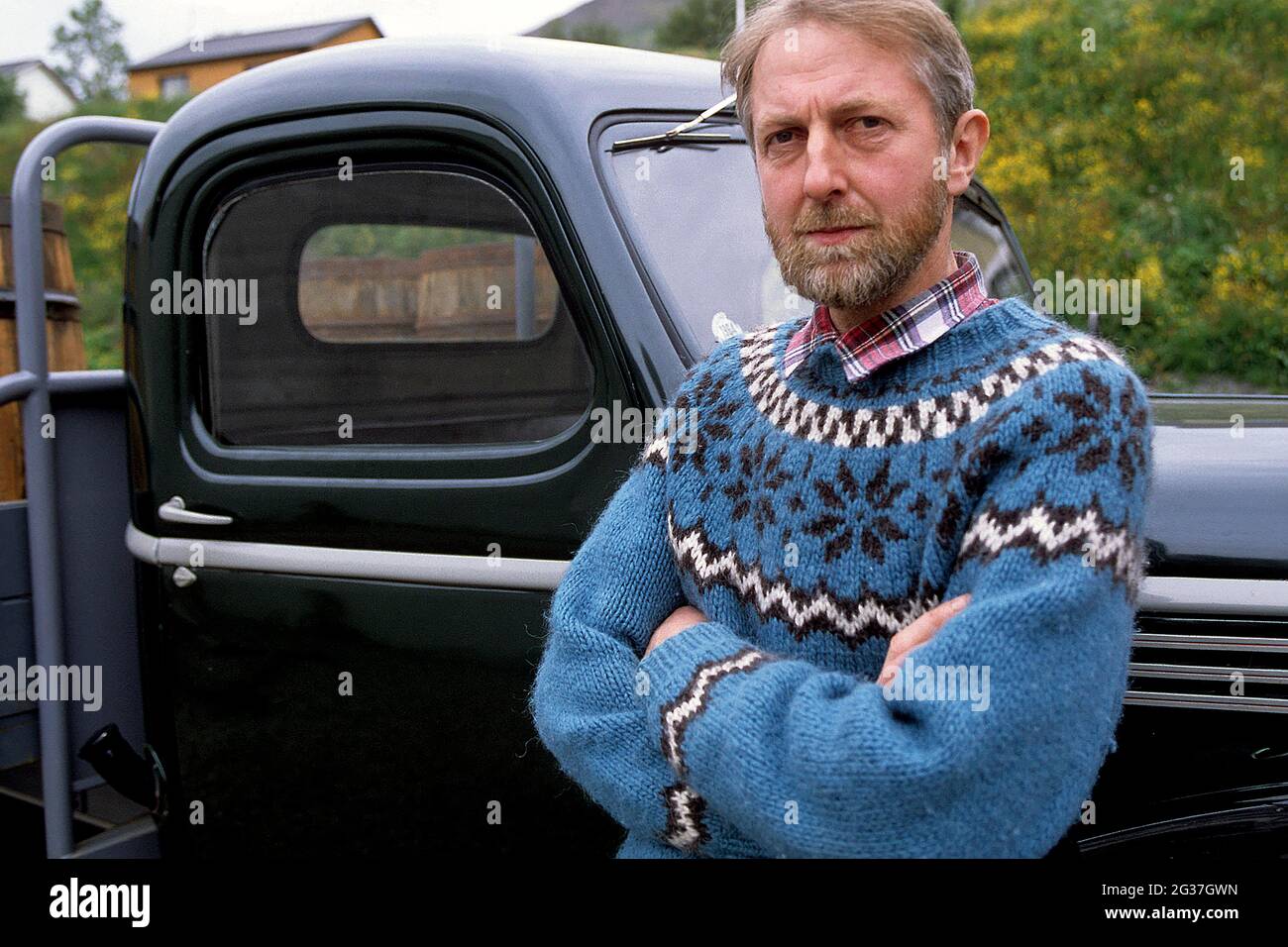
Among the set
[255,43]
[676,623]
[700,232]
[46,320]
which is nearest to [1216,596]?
[676,623]

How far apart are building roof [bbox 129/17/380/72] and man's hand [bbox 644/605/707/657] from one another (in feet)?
107

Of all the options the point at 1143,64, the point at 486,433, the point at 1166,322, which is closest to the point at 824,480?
the point at 486,433

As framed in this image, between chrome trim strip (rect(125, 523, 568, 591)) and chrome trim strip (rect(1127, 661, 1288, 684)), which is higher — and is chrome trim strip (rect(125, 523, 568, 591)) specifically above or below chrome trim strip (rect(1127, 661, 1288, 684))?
above

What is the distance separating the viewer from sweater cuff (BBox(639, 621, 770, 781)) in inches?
50.0

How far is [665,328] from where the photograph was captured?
2027 millimetres

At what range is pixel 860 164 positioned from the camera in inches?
51.8

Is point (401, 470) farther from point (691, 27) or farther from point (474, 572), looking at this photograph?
point (691, 27)

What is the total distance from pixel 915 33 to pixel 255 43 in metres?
36.5

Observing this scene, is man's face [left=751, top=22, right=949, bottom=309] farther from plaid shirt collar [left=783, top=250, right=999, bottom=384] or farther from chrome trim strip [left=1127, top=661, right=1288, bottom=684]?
chrome trim strip [left=1127, top=661, right=1288, bottom=684]

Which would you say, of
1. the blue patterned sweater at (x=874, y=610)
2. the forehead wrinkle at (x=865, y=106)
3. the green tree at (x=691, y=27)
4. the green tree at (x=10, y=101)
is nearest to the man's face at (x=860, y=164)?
the forehead wrinkle at (x=865, y=106)

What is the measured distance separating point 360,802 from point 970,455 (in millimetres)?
1560

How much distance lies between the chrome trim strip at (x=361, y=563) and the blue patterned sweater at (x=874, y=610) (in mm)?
587

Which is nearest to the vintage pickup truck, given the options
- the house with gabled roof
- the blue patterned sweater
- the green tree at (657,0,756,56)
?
the blue patterned sweater
